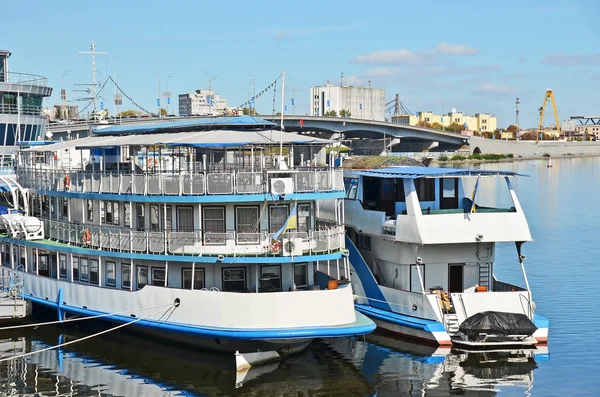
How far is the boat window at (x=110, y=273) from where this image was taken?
2636cm

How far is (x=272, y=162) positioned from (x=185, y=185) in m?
4.38

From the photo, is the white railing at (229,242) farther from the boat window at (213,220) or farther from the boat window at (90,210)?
the boat window at (90,210)

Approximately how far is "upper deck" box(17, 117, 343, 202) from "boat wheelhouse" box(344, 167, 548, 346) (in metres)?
4.04

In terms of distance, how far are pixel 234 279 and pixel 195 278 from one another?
119cm

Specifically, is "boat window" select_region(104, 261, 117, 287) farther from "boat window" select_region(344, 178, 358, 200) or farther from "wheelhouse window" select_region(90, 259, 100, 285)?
"boat window" select_region(344, 178, 358, 200)

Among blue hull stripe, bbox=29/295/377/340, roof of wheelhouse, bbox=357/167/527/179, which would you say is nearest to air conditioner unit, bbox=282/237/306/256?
blue hull stripe, bbox=29/295/377/340

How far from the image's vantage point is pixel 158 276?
2500 centimetres

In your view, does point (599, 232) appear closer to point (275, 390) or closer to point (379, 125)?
point (275, 390)

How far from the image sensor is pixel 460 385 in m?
23.1

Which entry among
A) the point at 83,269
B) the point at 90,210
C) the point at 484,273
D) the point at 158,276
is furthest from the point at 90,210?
the point at 484,273

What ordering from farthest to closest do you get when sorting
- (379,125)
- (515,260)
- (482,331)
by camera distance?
(379,125) → (515,260) → (482,331)

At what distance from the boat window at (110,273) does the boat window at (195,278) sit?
309 centimetres

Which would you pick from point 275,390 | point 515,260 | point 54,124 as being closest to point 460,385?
point 275,390

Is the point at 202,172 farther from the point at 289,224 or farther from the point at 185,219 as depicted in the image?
the point at 289,224
